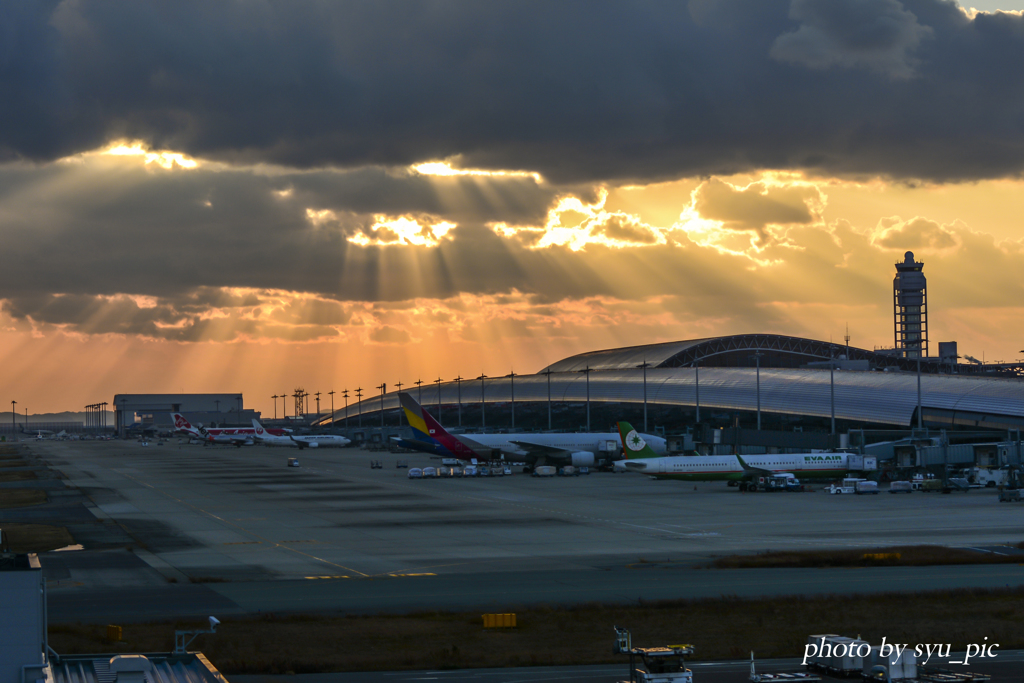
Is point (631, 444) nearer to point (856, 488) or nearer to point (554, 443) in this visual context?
point (554, 443)

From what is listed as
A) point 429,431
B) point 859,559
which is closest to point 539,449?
point 429,431

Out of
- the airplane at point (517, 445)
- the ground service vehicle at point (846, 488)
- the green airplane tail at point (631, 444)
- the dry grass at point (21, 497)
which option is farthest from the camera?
the airplane at point (517, 445)

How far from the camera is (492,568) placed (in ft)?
144

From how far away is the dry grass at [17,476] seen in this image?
11369cm

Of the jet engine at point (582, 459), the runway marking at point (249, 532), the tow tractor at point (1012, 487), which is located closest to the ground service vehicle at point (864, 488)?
the tow tractor at point (1012, 487)

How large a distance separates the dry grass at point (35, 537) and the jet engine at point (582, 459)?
196 feet

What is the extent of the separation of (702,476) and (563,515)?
1030 inches

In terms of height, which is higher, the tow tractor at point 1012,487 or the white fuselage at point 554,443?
the white fuselage at point 554,443

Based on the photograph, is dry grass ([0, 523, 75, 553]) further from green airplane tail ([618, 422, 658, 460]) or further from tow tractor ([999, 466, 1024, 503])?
tow tractor ([999, 466, 1024, 503])

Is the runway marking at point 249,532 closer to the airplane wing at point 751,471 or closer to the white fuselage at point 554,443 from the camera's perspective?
the white fuselage at point 554,443

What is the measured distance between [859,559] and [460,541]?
771 inches

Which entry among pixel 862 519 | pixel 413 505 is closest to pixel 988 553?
pixel 862 519

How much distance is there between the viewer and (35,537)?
57688mm

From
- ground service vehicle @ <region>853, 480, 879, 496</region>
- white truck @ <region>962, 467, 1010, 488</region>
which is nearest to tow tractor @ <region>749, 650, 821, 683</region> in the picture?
ground service vehicle @ <region>853, 480, 879, 496</region>
